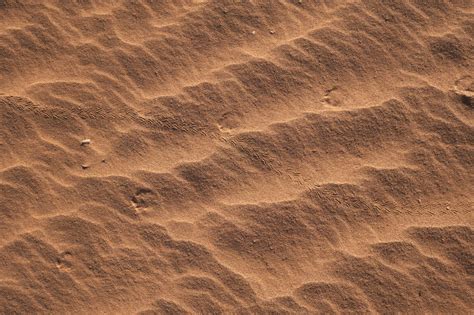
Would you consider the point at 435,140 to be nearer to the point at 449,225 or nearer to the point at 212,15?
the point at 449,225

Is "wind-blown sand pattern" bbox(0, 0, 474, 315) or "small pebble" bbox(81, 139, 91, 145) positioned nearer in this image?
"wind-blown sand pattern" bbox(0, 0, 474, 315)

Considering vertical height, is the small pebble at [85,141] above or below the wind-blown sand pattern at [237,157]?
below

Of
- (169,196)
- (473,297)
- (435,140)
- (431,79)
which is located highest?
(431,79)

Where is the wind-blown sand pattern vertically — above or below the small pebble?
above

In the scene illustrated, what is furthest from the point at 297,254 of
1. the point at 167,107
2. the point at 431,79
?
the point at 431,79

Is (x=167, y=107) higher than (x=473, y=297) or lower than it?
lower

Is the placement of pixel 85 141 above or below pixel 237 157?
below

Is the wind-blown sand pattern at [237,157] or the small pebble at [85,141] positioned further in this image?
the small pebble at [85,141]

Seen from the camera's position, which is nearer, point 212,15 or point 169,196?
point 169,196
